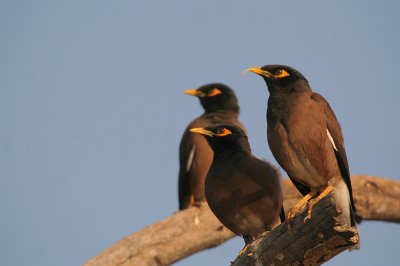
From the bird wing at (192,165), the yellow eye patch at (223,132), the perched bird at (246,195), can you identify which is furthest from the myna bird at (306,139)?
the bird wing at (192,165)

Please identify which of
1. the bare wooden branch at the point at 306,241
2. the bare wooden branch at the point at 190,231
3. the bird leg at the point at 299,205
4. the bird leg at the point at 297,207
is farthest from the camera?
the bare wooden branch at the point at 190,231

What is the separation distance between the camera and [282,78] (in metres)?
5.74

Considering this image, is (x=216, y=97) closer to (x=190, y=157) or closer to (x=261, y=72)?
(x=190, y=157)

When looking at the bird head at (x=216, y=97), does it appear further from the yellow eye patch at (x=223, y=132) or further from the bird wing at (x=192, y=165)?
the yellow eye patch at (x=223, y=132)

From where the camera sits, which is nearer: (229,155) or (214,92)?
(229,155)

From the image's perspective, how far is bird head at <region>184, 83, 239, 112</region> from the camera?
967cm

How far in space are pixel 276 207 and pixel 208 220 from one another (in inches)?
120

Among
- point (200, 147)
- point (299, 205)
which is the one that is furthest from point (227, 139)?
point (200, 147)

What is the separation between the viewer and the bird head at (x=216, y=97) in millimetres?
9672

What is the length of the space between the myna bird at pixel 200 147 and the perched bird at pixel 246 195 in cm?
378

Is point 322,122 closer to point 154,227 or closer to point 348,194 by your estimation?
point 348,194

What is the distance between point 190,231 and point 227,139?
95.0 inches

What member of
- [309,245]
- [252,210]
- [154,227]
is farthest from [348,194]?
[154,227]

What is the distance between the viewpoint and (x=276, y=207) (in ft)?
17.9
